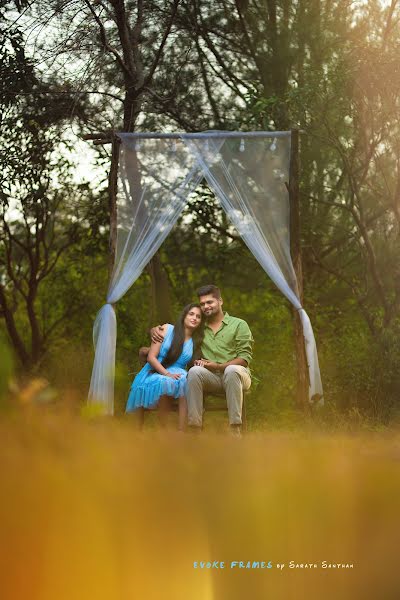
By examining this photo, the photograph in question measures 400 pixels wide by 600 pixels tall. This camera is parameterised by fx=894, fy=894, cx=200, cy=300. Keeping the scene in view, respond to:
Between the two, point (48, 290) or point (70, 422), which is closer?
point (70, 422)

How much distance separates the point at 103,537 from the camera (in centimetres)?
29

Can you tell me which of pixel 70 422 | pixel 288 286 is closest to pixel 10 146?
pixel 288 286

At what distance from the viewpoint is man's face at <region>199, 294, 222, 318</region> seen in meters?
4.85

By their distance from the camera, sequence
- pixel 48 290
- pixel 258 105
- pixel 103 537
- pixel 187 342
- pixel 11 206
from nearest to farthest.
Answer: pixel 103 537, pixel 187 342, pixel 258 105, pixel 11 206, pixel 48 290

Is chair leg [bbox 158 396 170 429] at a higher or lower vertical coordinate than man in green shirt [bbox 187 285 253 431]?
lower

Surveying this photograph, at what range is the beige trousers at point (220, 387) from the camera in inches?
179

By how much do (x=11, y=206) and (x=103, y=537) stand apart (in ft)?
33.1

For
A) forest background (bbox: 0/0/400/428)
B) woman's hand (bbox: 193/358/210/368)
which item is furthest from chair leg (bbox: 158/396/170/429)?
forest background (bbox: 0/0/400/428)

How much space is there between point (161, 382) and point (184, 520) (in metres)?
4.38

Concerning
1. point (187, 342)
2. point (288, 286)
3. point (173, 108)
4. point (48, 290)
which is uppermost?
point (173, 108)

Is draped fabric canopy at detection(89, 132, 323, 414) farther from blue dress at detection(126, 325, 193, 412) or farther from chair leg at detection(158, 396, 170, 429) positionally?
chair leg at detection(158, 396, 170, 429)

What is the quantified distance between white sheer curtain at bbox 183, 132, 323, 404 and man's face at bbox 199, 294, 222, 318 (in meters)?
1.08

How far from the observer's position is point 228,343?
4832mm

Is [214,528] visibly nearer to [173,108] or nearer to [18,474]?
[18,474]
